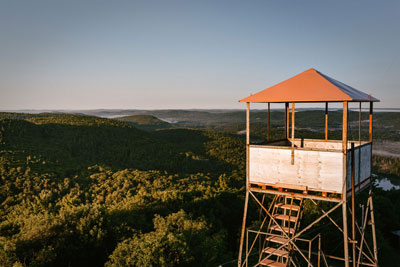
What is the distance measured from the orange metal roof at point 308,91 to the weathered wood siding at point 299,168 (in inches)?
62.8

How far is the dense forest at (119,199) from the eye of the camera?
1570 cm

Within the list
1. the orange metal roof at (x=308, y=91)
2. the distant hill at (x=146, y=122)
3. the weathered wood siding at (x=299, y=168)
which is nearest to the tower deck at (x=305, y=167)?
the weathered wood siding at (x=299, y=168)

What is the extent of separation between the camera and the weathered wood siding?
31.0ft

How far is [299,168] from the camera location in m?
9.95

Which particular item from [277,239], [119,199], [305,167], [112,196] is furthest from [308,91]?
[112,196]

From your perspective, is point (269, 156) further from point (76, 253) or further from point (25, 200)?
point (25, 200)

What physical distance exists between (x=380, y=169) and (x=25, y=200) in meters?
82.8

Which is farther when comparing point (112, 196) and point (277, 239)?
point (112, 196)

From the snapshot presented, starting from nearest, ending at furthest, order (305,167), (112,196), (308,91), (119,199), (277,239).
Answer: (305,167), (308,91), (277,239), (119,199), (112,196)

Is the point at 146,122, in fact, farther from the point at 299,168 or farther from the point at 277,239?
the point at 299,168

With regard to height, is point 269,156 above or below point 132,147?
above

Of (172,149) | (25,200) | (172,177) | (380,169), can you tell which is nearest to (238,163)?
(172,149)

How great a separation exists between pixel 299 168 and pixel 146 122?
485ft

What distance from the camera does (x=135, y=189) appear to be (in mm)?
37938
